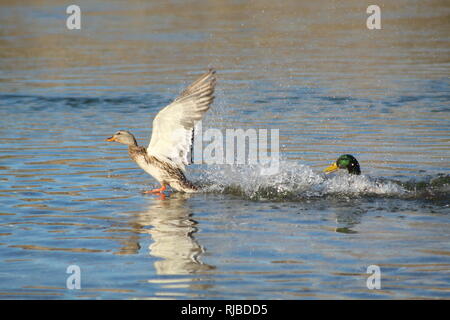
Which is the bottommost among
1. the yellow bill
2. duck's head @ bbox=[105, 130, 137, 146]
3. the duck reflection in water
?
the duck reflection in water

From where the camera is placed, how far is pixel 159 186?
40.1 feet

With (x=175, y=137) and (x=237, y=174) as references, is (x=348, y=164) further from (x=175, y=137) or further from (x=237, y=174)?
(x=175, y=137)

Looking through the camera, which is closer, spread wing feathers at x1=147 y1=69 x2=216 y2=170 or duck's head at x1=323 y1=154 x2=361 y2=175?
spread wing feathers at x1=147 y1=69 x2=216 y2=170

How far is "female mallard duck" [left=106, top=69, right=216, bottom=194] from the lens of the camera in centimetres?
1098

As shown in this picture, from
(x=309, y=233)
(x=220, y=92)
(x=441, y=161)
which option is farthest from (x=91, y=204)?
(x=220, y=92)

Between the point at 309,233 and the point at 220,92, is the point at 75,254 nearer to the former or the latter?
the point at 309,233

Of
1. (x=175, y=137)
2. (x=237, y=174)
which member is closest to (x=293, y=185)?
(x=237, y=174)

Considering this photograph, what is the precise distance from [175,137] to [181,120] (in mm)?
369

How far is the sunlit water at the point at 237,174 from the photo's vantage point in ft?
26.7

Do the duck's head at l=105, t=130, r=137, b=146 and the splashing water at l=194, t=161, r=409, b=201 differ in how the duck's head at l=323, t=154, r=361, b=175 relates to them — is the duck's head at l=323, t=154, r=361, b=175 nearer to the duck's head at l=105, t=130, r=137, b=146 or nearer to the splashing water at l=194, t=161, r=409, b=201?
the splashing water at l=194, t=161, r=409, b=201

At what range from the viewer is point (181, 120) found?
36.7 ft

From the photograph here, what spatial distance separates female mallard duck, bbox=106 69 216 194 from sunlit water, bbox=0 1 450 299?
29 cm

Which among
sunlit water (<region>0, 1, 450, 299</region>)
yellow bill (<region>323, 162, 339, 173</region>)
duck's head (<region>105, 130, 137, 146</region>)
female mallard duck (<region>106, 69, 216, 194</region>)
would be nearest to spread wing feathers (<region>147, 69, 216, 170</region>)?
female mallard duck (<region>106, 69, 216, 194</region>)
